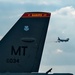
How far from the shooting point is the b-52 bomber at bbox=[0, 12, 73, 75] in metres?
21.6

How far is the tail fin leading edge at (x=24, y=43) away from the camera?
2167 cm

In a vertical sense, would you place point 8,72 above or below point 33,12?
below

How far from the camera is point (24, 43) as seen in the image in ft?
71.6

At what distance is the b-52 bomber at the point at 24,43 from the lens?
21.6m

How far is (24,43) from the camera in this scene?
21.8 m

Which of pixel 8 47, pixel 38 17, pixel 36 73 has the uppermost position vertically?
pixel 38 17

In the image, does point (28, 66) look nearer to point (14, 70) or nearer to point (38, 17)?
point (14, 70)

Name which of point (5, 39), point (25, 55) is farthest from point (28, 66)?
point (5, 39)

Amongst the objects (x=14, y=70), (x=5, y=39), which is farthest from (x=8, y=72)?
(x=5, y=39)

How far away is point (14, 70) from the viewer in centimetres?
2159

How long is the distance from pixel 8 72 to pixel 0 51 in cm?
149

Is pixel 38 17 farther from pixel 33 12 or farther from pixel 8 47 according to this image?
pixel 8 47

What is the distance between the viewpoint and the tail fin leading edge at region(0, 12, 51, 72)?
2167 centimetres

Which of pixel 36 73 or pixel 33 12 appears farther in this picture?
pixel 33 12
